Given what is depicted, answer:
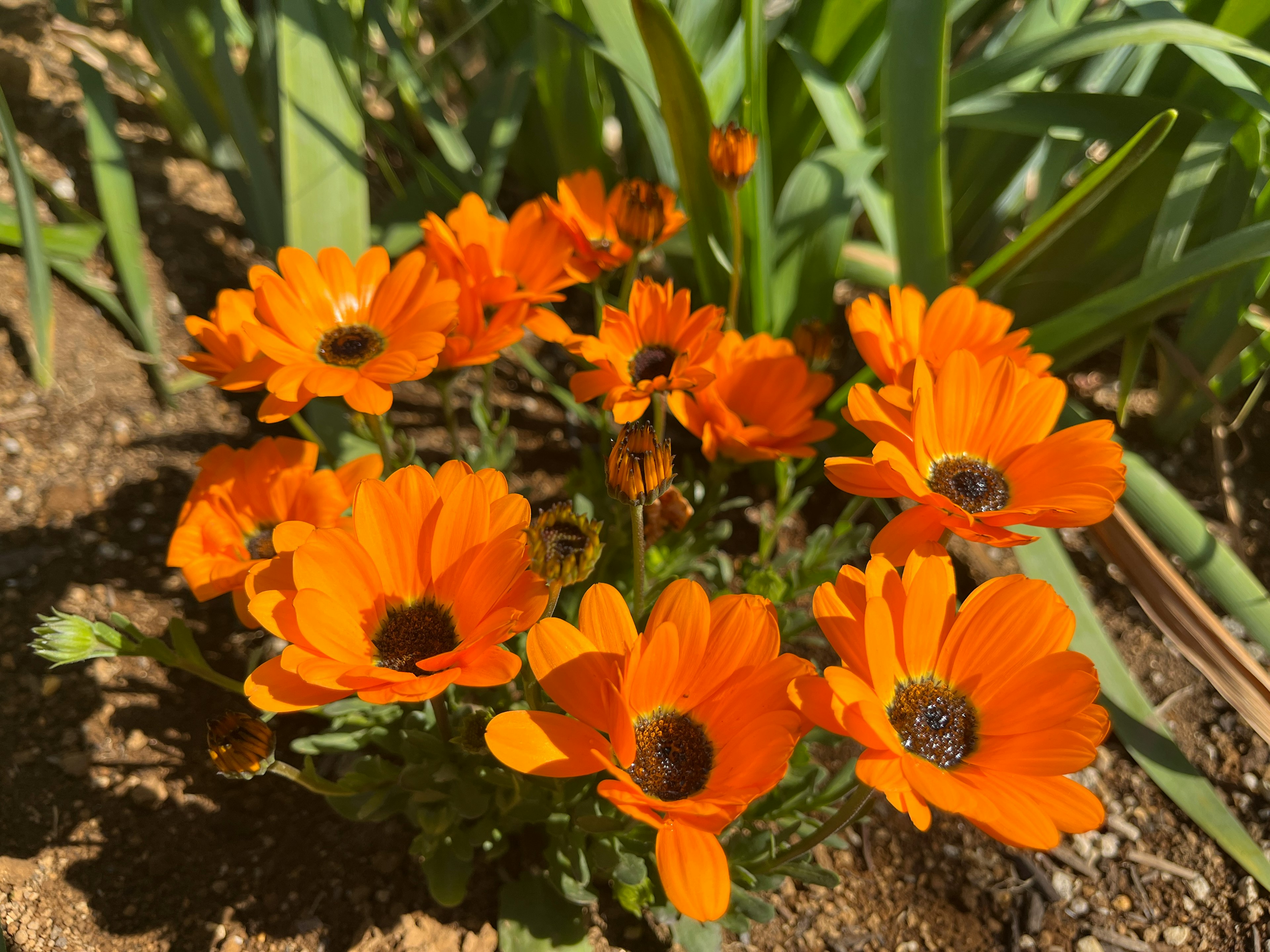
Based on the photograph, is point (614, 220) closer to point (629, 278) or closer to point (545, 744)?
point (629, 278)

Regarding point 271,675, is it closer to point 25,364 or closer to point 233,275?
point 25,364

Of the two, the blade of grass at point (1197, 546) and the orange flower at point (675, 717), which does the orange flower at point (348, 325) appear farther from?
the blade of grass at point (1197, 546)

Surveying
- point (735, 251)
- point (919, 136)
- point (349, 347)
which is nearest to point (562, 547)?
point (349, 347)

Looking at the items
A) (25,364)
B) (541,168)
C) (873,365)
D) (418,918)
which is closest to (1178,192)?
(873,365)

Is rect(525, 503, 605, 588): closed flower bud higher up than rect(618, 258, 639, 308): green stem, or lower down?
lower down

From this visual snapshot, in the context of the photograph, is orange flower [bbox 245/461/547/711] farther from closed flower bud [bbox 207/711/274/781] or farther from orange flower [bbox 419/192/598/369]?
orange flower [bbox 419/192/598/369]

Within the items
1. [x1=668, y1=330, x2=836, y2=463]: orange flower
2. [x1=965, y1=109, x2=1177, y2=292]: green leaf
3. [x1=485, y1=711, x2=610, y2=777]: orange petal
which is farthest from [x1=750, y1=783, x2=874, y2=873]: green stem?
[x1=965, y1=109, x2=1177, y2=292]: green leaf
